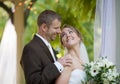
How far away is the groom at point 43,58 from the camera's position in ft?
8.48

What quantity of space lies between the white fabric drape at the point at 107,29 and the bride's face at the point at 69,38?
2.85 feet

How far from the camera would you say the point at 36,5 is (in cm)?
495

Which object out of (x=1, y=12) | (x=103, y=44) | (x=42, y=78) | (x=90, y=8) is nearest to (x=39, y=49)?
(x=42, y=78)

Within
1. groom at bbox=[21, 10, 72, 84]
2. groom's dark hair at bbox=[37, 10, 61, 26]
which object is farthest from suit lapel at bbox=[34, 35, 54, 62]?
groom's dark hair at bbox=[37, 10, 61, 26]

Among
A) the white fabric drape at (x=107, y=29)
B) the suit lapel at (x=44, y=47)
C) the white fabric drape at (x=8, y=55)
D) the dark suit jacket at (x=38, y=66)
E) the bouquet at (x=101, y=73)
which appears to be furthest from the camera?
the white fabric drape at (x=8, y=55)

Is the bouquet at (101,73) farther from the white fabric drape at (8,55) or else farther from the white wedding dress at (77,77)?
the white fabric drape at (8,55)

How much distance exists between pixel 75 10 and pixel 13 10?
0.87 m

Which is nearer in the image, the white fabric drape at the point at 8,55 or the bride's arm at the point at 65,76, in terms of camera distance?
the bride's arm at the point at 65,76

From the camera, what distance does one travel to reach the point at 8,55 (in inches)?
189

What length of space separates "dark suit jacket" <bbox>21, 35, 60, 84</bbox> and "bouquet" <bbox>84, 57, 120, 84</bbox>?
0.25 m

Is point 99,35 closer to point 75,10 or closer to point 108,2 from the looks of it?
point 108,2

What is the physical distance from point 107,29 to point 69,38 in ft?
3.09

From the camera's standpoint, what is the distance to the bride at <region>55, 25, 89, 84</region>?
2.71 metres

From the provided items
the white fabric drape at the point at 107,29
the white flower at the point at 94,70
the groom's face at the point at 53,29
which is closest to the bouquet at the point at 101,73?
the white flower at the point at 94,70
